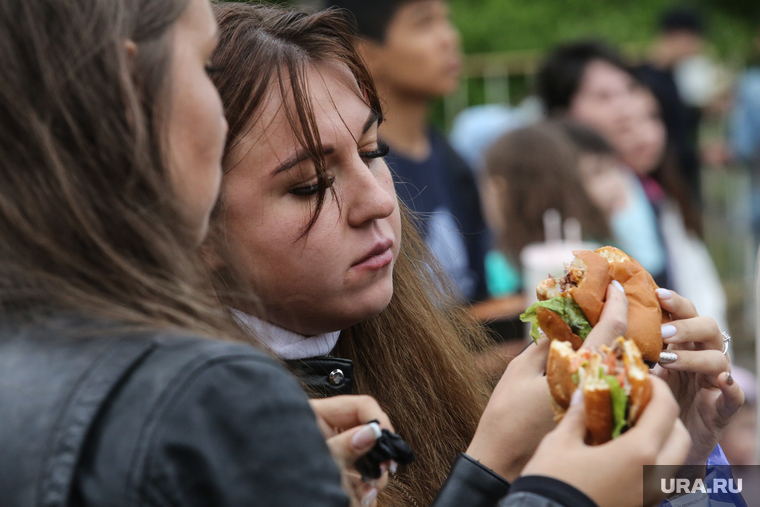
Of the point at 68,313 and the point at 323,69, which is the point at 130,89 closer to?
the point at 68,313

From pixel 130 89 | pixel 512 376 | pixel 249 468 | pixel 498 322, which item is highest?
pixel 130 89

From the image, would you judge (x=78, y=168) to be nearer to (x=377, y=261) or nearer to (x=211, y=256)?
(x=211, y=256)

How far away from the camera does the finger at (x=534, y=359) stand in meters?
1.36

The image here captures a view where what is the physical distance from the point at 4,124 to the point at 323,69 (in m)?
0.79

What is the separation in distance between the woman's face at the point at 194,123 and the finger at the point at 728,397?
3.50 ft

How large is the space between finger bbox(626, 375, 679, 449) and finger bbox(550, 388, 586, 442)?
61 mm

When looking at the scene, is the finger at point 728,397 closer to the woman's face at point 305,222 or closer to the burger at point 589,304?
the burger at point 589,304

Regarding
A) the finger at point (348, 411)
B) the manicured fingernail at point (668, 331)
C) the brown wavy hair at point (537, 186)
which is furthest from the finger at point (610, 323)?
the brown wavy hair at point (537, 186)

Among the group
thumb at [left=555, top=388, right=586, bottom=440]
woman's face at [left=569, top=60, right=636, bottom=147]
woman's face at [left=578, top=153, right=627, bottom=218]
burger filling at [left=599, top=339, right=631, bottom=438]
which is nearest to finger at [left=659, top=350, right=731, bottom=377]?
burger filling at [left=599, top=339, right=631, bottom=438]

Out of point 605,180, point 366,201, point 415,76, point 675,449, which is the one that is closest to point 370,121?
point 366,201

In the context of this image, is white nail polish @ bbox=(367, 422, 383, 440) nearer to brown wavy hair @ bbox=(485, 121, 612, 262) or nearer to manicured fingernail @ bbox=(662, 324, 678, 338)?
manicured fingernail @ bbox=(662, 324, 678, 338)

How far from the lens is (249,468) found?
2.71 ft

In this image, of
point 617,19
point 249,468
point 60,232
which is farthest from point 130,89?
point 617,19

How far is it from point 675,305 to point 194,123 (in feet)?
3.34
